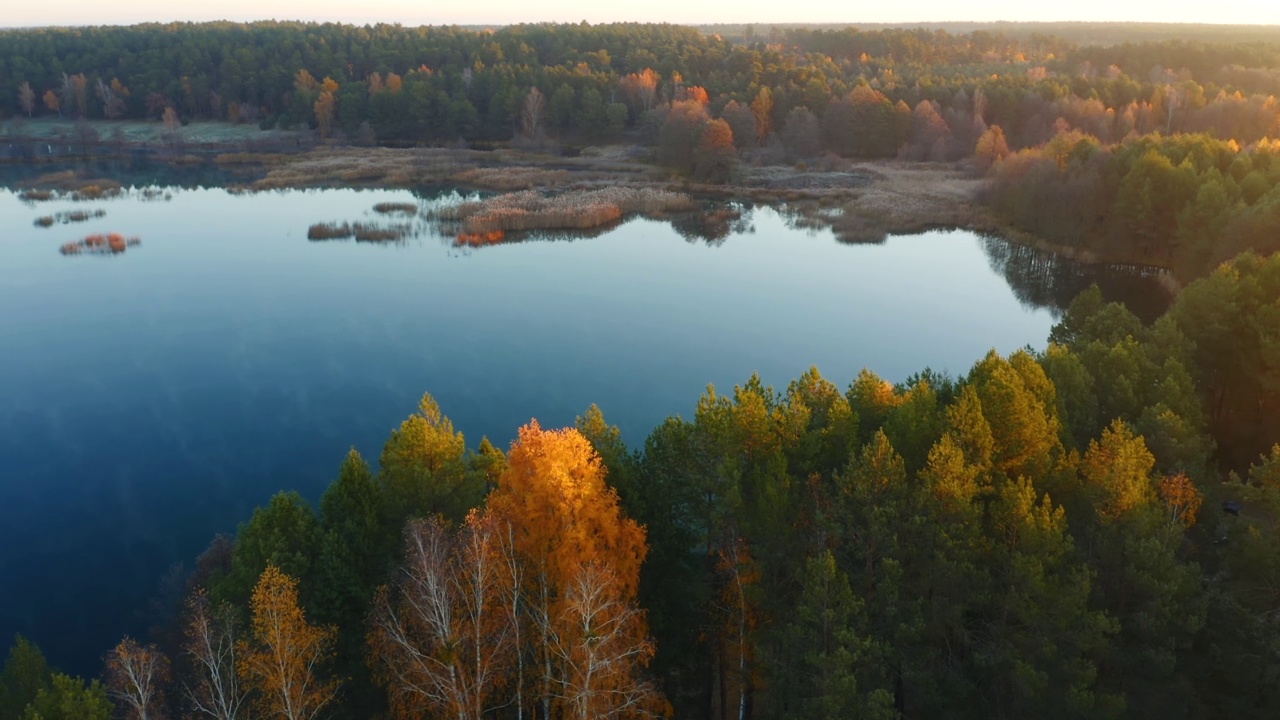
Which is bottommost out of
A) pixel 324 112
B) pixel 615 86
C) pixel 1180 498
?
pixel 1180 498

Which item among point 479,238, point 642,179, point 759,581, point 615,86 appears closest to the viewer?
point 759,581

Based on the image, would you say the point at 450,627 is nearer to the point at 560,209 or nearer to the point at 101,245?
the point at 560,209

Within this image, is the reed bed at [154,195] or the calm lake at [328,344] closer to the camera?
the calm lake at [328,344]

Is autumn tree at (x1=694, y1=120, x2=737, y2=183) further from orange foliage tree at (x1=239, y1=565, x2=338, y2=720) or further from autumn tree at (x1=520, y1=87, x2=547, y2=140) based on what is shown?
orange foliage tree at (x1=239, y1=565, x2=338, y2=720)

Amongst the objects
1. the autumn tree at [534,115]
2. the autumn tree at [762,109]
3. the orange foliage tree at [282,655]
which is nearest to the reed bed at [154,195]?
the autumn tree at [534,115]

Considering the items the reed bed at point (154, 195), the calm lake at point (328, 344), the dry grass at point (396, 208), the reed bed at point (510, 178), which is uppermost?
the reed bed at point (510, 178)

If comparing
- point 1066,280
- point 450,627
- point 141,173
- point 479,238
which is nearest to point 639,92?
point 479,238

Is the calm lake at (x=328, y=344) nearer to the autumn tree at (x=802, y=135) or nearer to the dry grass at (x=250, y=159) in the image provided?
the dry grass at (x=250, y=159)

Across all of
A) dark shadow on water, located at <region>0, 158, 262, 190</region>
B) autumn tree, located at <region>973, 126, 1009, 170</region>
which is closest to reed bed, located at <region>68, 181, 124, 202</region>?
dark shadow on water, located at <region>0, 158, 262, 190</region>
